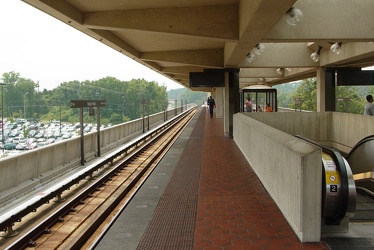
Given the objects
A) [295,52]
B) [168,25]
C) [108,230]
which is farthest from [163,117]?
[108,230]

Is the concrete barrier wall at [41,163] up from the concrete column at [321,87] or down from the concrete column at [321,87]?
down

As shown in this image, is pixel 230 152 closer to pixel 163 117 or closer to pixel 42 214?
pixel 42 214

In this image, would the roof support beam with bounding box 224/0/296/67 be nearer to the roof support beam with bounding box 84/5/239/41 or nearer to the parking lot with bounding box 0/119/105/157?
the roof support beam with bounding box 84/5/239/41

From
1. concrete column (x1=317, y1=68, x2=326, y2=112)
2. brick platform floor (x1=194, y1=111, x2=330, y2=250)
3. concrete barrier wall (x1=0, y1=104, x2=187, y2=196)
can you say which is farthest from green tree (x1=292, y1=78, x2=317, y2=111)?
brick platform floor (x1=194, y1=111, x2=330, y2=250)

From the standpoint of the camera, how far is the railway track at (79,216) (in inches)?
246

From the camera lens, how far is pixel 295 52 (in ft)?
59.3

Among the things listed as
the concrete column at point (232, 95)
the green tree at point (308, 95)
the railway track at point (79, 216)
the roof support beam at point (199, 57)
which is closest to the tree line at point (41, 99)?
the railway track at point (79, 216)

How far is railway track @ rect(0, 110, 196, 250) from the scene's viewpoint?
624cm

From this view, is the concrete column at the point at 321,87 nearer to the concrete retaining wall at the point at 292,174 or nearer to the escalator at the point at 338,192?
the concrete retaining wall at the point at 292,174

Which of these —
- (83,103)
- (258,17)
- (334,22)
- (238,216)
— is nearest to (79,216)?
(238,216)

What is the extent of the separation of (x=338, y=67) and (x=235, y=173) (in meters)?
11.1

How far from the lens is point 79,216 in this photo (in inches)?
316

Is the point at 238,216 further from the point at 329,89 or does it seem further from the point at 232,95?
the point at 329,89

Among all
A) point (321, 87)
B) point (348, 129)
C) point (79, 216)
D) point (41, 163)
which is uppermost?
point (321, 87)
